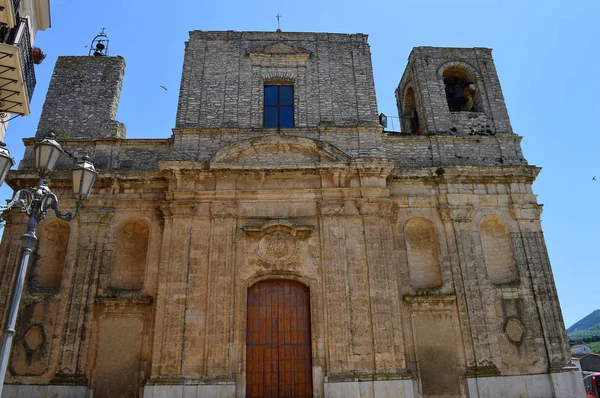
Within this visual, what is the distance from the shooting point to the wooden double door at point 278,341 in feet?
35.4

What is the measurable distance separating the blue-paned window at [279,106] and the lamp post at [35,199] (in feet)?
24.2

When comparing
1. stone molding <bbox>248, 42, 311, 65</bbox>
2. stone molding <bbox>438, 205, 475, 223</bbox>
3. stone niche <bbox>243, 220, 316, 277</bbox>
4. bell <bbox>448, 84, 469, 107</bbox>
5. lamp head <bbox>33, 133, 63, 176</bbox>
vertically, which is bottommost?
lamp head <bbox>33, 133, 63, 176</bbox>

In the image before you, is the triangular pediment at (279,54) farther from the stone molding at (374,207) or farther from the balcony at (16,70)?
the balcony at (16,70)

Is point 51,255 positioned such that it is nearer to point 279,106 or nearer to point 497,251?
Result: point 279,106

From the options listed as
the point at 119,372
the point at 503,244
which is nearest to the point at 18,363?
the point at 119,372

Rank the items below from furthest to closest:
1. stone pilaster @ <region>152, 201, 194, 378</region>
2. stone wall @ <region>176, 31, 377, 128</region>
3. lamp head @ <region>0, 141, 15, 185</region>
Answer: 1. stone wall @ <region>176, 31, 377, 128</region>
2. stone pilaster @ <region>152, 201, 194, 378</region>
3. lamp head @ <region>0, 141, 15, 185</region>

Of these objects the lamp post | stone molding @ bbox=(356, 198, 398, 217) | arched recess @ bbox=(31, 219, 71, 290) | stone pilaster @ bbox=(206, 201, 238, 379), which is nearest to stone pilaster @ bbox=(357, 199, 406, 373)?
stone molding @ bbox=(356, 198, 398, 217)

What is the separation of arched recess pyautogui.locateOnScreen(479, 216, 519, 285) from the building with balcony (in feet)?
37.2

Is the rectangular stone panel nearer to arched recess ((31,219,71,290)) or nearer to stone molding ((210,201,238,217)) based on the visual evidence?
arched recess ((31,219,71,290))

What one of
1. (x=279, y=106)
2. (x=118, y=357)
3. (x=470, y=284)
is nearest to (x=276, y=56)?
(x=279, y=106)

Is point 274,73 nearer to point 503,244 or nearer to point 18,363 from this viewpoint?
point 503,244

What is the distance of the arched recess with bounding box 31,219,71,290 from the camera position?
12.1 metres

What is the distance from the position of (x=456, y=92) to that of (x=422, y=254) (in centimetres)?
567

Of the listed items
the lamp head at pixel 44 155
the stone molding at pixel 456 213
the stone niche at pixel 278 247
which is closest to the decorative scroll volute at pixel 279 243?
the stone niche at pixel 278 247
